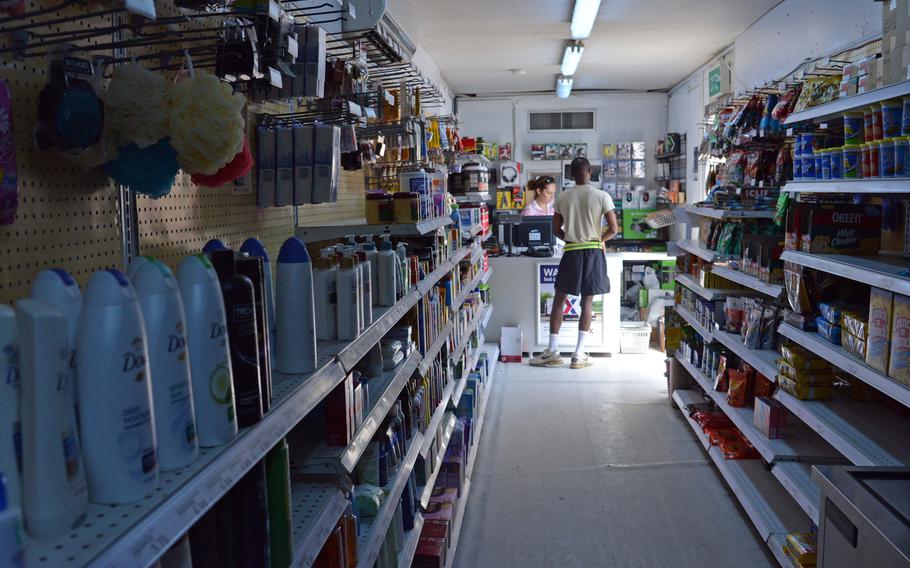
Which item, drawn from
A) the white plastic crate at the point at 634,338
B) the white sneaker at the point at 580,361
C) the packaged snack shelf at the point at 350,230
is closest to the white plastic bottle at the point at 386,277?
the packaged snack shelf at the point at 350,230

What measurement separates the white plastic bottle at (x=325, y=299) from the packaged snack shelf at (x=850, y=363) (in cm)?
171

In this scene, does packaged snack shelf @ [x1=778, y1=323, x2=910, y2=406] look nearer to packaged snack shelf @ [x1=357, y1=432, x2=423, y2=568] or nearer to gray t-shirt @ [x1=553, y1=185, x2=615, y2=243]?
packaged snack shelf @ [x1=357, y1=432, x2=423, y2=568]

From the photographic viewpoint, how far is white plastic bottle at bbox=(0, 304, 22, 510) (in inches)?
30.2

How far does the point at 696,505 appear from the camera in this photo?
13.0 ft

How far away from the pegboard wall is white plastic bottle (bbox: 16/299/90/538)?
56 centimetres

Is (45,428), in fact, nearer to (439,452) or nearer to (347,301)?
(347,301)

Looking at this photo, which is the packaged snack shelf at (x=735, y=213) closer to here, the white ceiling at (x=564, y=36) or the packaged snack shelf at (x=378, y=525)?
the white ceiling at (x=564, y=36)

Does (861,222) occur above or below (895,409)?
above

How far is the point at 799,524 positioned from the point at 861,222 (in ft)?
4.78

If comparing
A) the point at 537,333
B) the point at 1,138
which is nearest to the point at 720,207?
the point at 537,333

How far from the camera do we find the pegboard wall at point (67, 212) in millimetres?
1275

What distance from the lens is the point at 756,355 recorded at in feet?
11.9

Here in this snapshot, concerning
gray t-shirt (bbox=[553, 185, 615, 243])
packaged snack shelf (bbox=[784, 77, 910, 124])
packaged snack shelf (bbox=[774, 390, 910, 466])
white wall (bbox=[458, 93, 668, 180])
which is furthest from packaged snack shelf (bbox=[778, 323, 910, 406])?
white wall (bbox=[458, 93, 668, 180])

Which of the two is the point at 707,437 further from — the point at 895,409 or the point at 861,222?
the point at 861,222
